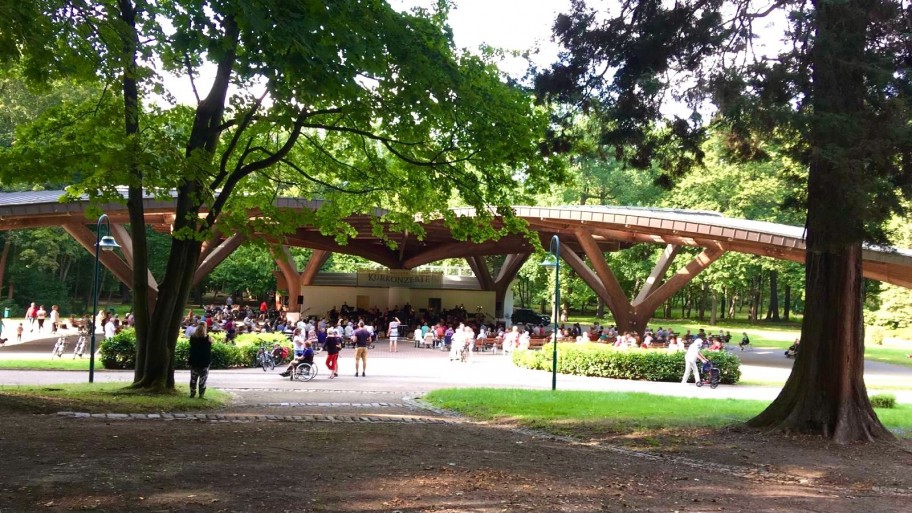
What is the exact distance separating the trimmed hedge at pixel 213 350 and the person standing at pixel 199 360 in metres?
4.82

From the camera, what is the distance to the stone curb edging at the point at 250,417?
935cm

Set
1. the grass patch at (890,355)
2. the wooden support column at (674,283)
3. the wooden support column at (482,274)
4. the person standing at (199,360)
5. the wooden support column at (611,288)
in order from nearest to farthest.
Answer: the person standing at (199,360) < the wooden support column at (674,283) < the wooden support column at (611,288) < the grass patch at (890,355) < the wooden support column at (482,274)

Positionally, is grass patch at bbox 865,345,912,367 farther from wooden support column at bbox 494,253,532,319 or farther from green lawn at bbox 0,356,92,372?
green lawn at bbox 0,356,92,372

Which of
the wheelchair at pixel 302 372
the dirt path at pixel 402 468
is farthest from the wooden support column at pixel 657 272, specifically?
the dirt path at pixel 402 468

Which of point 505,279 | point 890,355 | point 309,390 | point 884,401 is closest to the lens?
point 884,401

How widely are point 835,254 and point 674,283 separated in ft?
66.1

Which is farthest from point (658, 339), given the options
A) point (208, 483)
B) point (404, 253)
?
point (208, 483)

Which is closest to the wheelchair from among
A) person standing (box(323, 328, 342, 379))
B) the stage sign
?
person standing (box(323, 328, 342, 379))

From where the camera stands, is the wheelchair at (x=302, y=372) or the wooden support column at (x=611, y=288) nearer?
the wheelchair at (x=302, y=372)

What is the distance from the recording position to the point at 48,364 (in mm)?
19266

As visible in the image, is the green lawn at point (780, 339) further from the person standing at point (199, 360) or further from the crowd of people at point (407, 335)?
the person standing at point (199, 360)

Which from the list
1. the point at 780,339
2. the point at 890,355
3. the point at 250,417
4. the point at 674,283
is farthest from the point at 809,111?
the point at 780,339

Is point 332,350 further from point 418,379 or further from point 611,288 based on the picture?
point 611,288

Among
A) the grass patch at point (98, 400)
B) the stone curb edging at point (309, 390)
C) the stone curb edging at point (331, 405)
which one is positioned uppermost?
the grass patch at point (98, 400)
